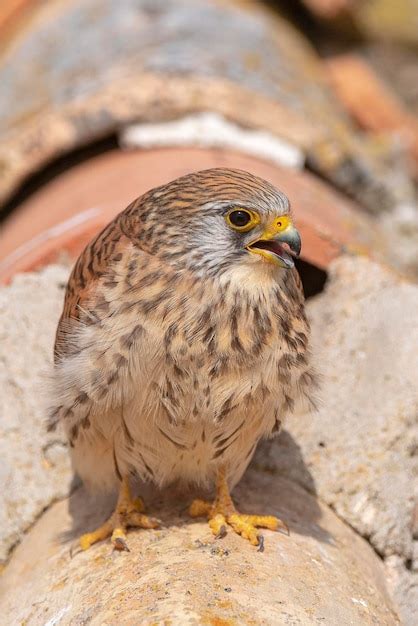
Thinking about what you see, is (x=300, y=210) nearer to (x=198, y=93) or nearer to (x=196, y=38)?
(x=198, y=93)

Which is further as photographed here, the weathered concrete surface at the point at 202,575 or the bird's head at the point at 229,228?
the bird's head at the point at 229,228

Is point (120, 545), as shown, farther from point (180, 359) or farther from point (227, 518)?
point (180, 359)

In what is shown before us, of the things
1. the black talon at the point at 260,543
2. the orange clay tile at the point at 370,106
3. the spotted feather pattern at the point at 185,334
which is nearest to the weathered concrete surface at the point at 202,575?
the black talon at the point at 260,543

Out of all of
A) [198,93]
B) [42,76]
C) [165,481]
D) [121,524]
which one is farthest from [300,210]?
[42,76]

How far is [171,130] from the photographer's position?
4.25 metres

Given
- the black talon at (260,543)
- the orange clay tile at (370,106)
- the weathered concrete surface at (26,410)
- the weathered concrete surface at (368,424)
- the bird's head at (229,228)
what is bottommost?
the weathered concrete surface at (26,410)

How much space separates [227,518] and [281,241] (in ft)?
2.49

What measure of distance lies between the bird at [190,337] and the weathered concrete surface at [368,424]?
0.38 m

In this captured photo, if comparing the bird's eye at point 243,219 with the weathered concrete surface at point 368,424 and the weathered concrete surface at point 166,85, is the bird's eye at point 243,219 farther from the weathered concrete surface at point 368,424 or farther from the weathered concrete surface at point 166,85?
the weathered concrete surface at point 166,85

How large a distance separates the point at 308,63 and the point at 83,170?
1705 mm

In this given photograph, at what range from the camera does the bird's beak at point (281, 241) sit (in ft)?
8.45

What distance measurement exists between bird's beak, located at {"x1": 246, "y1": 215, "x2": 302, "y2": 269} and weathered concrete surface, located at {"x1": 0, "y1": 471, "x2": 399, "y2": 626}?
723 mm

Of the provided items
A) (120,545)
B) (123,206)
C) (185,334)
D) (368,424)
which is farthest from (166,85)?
(120,545)

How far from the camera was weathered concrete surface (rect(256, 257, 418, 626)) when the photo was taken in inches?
120
